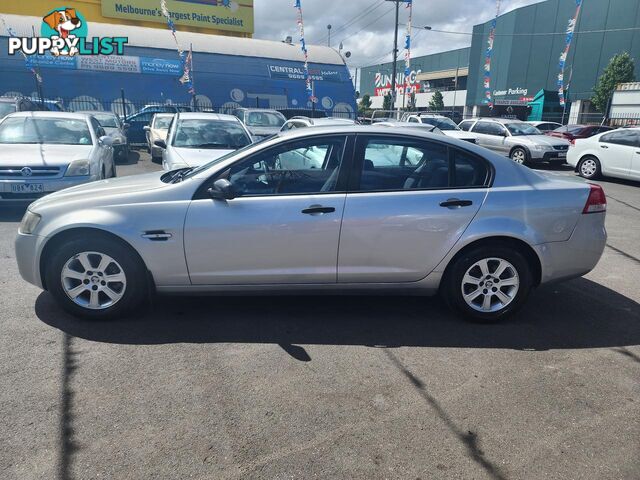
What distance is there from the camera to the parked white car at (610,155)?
1192cm

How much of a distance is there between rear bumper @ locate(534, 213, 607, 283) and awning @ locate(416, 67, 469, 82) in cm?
6904

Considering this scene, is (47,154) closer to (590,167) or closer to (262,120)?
(262,120)

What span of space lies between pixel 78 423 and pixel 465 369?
8.14 feet

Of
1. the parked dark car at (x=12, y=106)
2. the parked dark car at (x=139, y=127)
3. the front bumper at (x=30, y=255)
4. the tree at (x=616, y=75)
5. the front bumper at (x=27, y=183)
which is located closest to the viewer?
the front bumper at (x=30, y=255)

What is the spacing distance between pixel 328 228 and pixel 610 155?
38.3 feet

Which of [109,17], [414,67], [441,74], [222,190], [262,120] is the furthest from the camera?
[414,67]

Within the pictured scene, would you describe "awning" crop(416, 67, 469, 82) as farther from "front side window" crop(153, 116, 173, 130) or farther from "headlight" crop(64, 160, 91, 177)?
"headlight" crop(64, 160, 91, 177)

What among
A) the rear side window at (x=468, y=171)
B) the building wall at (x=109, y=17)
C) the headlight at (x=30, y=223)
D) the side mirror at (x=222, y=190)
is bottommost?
the headlight at (x=30, y=223)

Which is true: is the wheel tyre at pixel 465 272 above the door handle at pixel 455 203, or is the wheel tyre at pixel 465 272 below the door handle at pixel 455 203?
below

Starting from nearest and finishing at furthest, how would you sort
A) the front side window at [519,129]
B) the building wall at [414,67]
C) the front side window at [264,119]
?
the front side window at [264,119] → the front side window at [519,129] → the building wall at [414,67]

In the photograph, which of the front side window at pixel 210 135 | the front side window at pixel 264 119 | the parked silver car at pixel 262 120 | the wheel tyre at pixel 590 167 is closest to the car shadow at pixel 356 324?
the front side window at pixel 210 135

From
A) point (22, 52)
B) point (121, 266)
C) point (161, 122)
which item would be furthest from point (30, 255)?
point (22, 52)

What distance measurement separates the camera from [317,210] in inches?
148

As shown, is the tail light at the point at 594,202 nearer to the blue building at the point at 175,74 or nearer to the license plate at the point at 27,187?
the license plate at the point at 27,187
